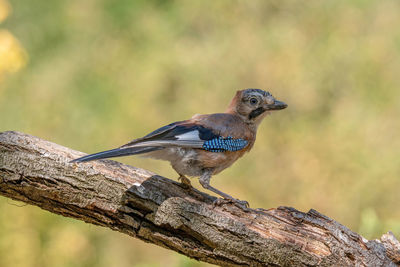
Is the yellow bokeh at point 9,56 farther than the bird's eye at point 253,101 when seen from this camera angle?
Yes

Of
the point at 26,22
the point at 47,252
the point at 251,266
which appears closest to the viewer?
the point at 251,266

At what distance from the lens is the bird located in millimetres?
4148

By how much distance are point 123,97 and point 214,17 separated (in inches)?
87.3

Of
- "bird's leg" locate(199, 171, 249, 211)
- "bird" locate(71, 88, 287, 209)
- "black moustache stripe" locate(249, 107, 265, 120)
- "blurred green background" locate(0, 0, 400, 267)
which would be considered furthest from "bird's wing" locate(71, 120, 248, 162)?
"blurred green background" locate(0, 0, 400, 267)

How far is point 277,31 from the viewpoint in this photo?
29.2 feet

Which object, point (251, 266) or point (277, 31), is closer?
point (251, 266)

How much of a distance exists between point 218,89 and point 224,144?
12.8ft

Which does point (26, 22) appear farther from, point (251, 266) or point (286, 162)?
point (251, 266)

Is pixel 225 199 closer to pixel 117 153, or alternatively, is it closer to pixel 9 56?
pixel 117 153

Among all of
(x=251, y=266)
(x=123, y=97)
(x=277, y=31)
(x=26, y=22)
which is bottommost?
(x=251, y=266)

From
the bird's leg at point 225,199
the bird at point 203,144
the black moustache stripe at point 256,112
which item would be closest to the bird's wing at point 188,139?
the bird at point 203,144

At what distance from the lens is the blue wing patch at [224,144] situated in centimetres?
→ 445

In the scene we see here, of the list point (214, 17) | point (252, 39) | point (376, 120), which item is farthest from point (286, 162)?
point (214, 17)

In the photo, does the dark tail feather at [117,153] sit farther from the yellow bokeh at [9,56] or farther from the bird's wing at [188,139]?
the yellow bokeh at [9,56]
